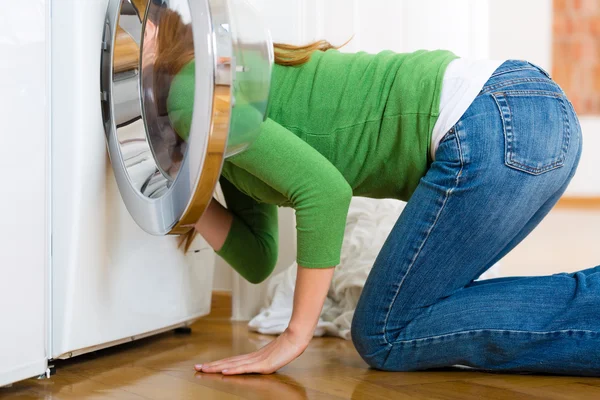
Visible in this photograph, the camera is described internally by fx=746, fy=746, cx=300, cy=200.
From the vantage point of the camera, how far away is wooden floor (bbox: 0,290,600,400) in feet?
3.51

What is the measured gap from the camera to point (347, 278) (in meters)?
1.70

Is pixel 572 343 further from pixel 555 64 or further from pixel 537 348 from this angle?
pixel 555 64

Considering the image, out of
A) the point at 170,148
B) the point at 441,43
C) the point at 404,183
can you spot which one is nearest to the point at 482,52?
the point at 441,43

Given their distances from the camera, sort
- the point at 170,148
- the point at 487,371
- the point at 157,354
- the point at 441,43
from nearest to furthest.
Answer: the point at 170,148 < the point at 487,371 < the point at 157,354 < the point at 441,43

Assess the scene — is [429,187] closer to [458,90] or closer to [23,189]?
[458,90]

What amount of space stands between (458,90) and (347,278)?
25.8 inches

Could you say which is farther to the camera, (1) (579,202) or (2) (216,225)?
(1) (579,202)

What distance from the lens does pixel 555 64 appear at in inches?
225

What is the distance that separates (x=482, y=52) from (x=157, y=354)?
1094 mm

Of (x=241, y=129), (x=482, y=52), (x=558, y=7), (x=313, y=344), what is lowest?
(x=313, y=344)

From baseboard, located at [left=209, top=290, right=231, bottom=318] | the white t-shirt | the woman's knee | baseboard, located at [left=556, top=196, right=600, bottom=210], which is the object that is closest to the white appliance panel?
the woman's knee

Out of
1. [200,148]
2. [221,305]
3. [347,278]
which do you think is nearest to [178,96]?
[200,148]

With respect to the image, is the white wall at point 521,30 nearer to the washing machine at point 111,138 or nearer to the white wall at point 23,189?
the washing machine at point 111,138

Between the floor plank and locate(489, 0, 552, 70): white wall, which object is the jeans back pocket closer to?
the floor plank
